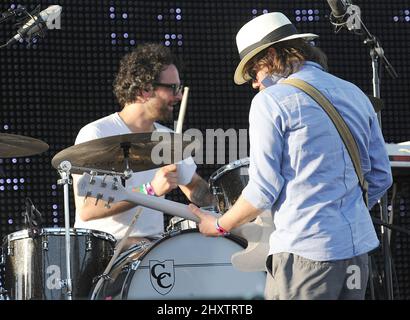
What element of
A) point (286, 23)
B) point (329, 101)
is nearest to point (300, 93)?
point (329, 101)

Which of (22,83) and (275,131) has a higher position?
(22,83)

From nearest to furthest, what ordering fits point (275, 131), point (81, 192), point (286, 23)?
1. point (275, 131)
2. point (286, 23)
3. point (81, 192)

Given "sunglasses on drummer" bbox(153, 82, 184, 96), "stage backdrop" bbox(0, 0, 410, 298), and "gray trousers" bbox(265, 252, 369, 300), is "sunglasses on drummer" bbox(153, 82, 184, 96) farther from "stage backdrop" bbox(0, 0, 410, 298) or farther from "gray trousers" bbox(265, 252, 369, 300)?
"gray trousers" bbox(265, 252, 369, 300)

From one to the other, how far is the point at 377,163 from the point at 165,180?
1.33 meters

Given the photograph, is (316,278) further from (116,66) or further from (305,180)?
(116,66)

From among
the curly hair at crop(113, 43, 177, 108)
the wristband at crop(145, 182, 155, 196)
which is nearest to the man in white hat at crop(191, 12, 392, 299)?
the wristband at crop(145, 182, 155, 196)

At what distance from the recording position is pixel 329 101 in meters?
3.13

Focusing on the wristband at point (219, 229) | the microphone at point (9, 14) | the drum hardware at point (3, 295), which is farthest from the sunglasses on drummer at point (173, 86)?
the wristband at point (219, 229)

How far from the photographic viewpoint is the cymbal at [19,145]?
187 inches

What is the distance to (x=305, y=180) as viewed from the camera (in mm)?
3057

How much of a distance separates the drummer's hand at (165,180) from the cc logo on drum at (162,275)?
13.7 inches

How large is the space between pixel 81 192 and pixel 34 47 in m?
2.64

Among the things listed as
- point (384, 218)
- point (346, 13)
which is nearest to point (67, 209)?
point (384, 218)

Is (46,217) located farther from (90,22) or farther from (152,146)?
(152,146)
